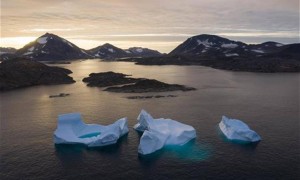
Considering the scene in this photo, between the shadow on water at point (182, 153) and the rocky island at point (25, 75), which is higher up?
the rocky island at point (25, 75)

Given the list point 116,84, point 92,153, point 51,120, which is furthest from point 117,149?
point 116,84

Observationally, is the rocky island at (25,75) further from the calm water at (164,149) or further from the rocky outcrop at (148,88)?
the rocky outcrop at (148,88)

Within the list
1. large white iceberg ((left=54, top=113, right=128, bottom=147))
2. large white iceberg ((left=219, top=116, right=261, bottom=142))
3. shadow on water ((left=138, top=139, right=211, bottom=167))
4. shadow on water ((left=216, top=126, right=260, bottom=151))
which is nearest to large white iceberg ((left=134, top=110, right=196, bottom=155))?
shadow on water ((left=138, top=139, right=211, bottom=167))

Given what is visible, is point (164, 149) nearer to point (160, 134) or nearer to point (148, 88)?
point (160, 134)

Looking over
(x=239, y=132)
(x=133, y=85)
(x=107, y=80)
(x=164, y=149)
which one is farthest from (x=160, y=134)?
(x=107, y=80)

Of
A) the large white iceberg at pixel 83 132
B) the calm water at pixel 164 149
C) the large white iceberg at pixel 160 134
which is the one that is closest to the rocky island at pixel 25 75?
the calm water at pixel 164 149

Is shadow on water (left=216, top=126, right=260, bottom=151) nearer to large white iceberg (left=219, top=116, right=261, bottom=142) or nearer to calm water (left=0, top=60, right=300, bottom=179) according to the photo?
calm water (left=0, top=60, right=300, bottom=179)
